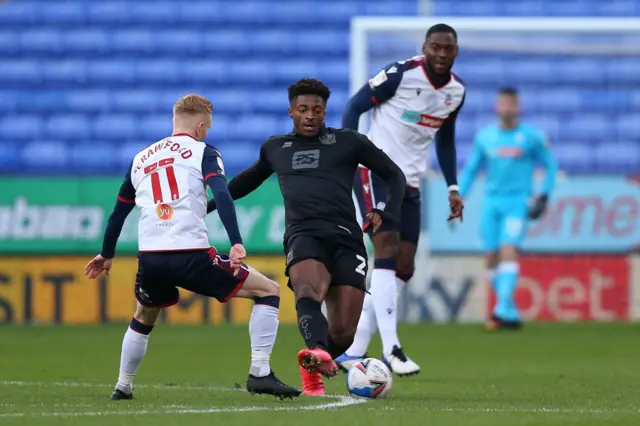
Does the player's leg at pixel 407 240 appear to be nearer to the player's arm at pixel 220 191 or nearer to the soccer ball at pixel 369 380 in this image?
the soccer ball at pixel 369 380

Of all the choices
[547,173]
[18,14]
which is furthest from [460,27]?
[18,14]

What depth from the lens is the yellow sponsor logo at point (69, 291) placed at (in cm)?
1353

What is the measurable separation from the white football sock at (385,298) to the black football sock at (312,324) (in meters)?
1.70

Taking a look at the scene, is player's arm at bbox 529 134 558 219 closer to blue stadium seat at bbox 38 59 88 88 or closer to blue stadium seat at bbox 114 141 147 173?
blue stadium seat at bbox 114 141 147 173

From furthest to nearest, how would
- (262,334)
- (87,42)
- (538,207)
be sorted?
(87,42), (538,207), (262,334)

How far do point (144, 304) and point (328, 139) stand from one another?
120cm

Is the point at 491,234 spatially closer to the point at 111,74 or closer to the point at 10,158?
the point at 10,158

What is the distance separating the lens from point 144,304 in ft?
21.3

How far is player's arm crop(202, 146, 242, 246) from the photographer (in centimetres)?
611

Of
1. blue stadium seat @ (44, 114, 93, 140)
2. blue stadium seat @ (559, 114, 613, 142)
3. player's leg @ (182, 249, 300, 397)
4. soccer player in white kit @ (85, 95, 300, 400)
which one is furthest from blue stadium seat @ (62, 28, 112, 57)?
player's leg @ (182, 249, 300, 397)

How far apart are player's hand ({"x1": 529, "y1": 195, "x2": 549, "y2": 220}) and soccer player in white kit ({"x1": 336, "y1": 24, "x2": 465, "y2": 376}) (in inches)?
171

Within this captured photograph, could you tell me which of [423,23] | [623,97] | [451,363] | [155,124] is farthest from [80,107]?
[451,363]

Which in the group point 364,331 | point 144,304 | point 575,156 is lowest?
point 364,331

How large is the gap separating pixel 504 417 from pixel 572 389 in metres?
1.72
